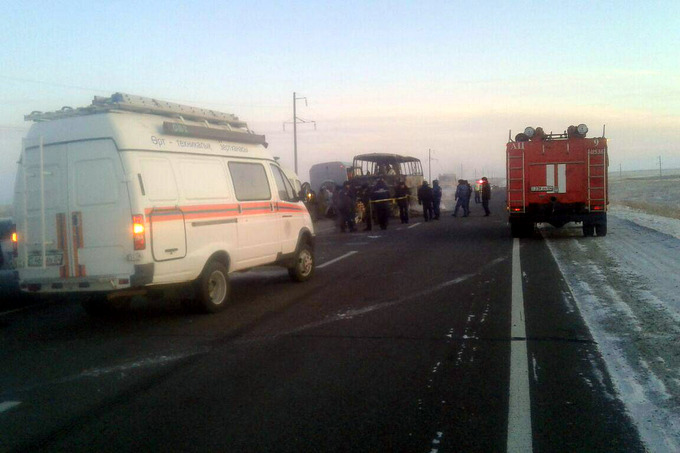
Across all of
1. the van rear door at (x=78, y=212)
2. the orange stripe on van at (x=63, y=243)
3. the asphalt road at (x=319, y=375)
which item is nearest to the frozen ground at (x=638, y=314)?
the asphalt road at (x=319, y=375)

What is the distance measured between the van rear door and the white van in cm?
1

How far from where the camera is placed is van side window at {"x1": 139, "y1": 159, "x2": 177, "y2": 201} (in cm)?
834

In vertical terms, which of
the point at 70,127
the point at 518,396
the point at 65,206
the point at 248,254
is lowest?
the point at 518,396

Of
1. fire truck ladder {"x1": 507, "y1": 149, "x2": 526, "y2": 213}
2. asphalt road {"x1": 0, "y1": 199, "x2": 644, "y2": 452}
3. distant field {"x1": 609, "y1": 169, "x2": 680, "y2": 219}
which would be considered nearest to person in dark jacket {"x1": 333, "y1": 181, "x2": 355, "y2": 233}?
fire truck ladder {"x1": 507, "y1": 149, "x2": 526, "y2": 213}

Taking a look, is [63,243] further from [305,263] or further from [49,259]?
[305,263]

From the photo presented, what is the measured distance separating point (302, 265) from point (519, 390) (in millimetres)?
7005

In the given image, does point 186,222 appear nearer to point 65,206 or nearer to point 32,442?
point 65,206

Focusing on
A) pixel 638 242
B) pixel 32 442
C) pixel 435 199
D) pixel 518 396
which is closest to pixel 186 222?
pixel 32 442

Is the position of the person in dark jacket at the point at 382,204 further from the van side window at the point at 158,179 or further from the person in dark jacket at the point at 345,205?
the van side window at the point at 158,179

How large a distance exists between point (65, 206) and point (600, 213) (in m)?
14.9

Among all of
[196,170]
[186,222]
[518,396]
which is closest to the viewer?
[518,396]

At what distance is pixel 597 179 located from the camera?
1858 centimetres

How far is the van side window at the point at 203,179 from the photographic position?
356 inches

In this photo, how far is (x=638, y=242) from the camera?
56.6 feet
